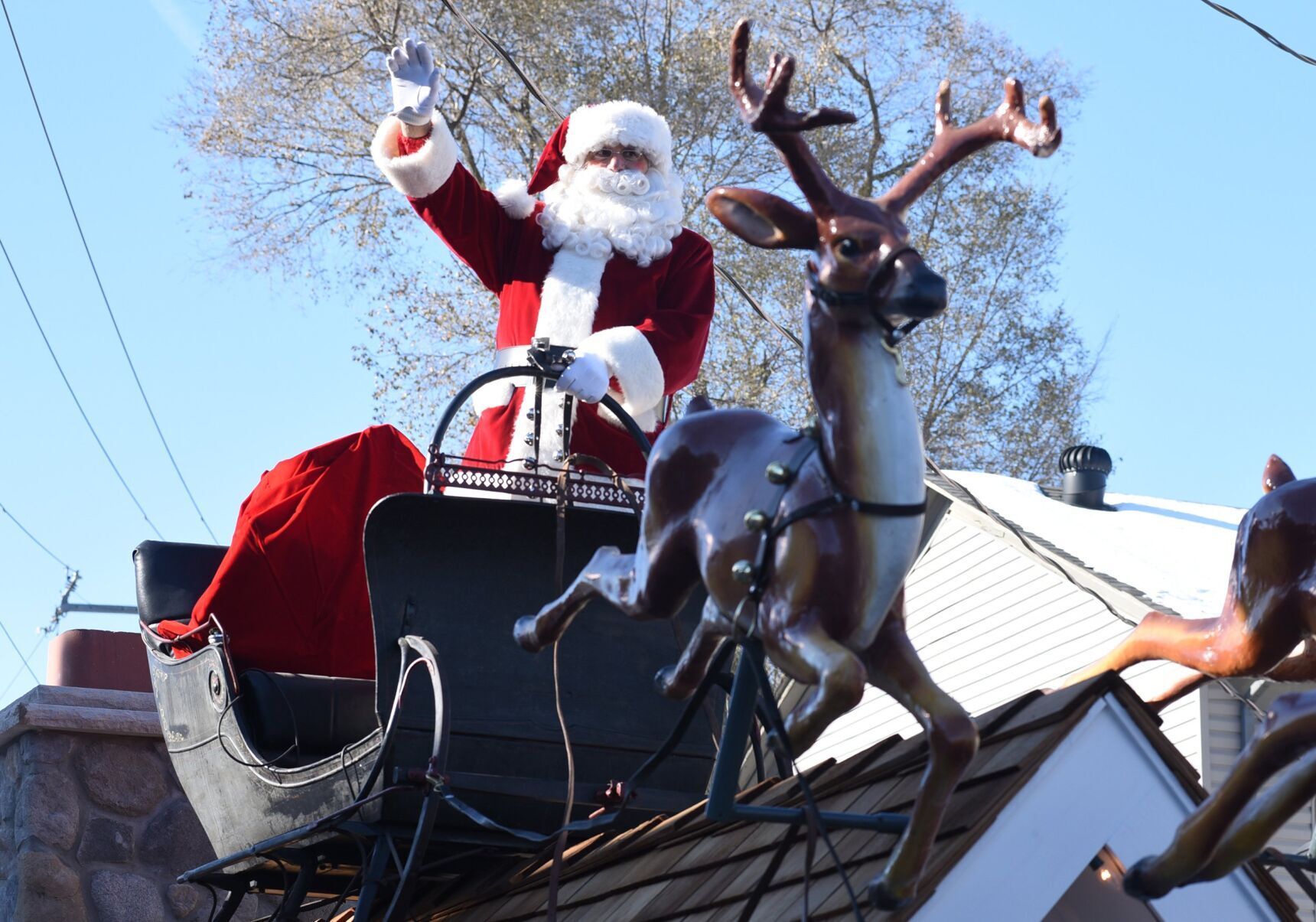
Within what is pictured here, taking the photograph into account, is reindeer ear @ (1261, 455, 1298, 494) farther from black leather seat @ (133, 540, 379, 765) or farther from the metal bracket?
black leather seat @ (133, 540, 379, 765)

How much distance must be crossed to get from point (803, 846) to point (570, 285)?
2.43 meters

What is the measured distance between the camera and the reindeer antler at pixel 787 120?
2531mm

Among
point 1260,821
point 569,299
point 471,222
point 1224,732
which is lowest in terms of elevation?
point 1224,732

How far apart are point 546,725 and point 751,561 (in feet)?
5.25

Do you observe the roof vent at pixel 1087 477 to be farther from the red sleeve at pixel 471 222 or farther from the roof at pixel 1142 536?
the red sleeve at pixel 471 222

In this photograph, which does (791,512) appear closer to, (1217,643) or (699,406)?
(699,406)

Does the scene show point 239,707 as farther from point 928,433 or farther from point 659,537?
point 928,433

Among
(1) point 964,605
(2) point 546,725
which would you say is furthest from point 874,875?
(1) point 964,605

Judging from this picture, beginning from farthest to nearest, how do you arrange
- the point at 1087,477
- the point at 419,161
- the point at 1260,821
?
the point at 1087,477, the point at 419,161, the point at 1260,821

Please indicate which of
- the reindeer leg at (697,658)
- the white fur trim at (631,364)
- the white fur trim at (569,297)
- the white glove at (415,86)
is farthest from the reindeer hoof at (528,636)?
the white fur trim at (569,297)

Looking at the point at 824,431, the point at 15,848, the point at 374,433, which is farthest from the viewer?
the point at 15,848

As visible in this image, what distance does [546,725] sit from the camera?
4.08 metres

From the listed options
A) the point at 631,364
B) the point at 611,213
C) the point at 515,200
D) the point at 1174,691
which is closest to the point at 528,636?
the point at 1174,691

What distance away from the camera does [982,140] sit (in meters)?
2.60
